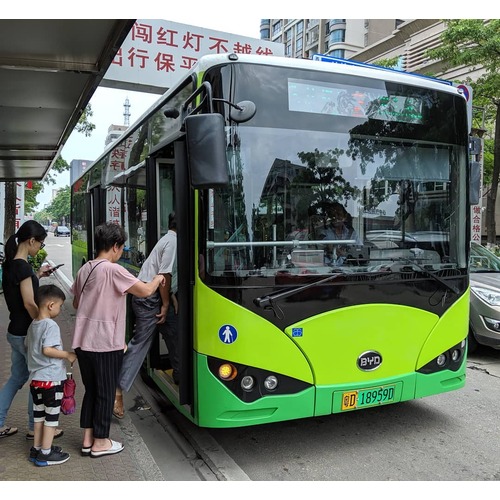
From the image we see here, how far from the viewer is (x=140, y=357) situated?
14.4 ft

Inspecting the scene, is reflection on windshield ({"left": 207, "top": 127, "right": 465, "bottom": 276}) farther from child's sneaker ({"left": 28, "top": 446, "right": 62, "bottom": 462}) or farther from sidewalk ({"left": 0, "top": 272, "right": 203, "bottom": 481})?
child's sneaker ({"left": 28, "top": 446, "right": 62, "bottom": 462})

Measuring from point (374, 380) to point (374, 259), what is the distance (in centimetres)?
94

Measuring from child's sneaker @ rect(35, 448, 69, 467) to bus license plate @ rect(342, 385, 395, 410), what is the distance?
2.12 meters

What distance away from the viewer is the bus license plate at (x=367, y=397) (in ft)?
12.2

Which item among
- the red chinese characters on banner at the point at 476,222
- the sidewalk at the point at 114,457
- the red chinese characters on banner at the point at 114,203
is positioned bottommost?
the sidewalk at the point at 114,457

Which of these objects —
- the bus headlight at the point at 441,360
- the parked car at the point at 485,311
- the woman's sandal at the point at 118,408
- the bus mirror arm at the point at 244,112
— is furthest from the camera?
the parked car at the point at 485,311

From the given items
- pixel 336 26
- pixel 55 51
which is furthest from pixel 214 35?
pixel 336 26

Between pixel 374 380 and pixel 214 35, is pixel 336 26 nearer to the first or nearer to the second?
pixel 214 35

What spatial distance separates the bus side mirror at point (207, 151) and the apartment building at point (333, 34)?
157ft

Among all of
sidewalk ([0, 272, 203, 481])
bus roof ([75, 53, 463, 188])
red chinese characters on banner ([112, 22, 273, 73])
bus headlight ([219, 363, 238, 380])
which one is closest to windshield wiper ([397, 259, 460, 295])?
bus roof ([75, 53, 463, 188])

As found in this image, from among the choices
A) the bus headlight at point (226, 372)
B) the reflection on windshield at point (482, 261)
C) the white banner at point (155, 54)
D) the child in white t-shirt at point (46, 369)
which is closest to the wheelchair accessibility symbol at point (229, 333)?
the bus headlight at point (226, 372)

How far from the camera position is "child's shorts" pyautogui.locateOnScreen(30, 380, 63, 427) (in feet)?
11.6

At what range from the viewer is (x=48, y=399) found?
3.54m

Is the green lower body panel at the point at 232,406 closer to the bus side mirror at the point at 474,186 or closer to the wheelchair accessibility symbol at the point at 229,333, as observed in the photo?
the wheelchair accessibility symbol at the point at 229,333
